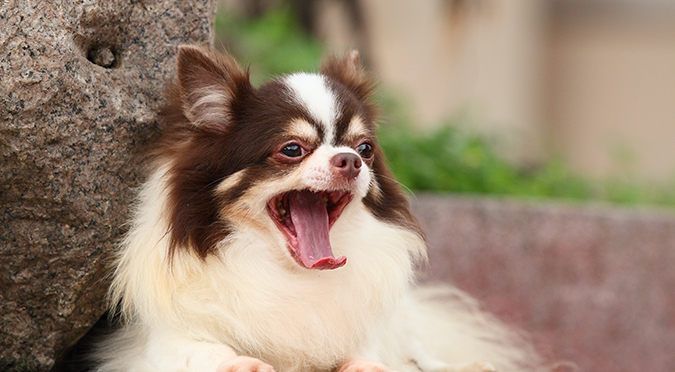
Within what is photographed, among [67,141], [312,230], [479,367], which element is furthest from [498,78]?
[67,141]

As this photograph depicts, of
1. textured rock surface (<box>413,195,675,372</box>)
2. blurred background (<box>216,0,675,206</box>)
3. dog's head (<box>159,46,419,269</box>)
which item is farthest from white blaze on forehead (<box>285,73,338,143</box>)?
textured rock surface (<box>413,195,675,372</box>)

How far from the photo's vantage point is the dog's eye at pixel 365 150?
257 centimetres

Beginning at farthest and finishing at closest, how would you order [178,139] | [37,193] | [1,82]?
[178,139], [37,193], [1,82]

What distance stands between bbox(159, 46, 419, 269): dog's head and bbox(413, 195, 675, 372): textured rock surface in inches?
102

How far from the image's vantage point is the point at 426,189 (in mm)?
6195

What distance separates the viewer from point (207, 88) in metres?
2.50

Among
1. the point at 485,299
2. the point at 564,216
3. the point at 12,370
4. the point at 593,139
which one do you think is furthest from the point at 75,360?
the point at 593,139

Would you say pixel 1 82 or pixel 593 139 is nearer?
pixel 1 82

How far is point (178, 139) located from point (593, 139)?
14385 millimetres

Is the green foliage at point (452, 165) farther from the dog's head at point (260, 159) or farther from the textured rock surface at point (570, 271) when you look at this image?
the dog's head at point (260, 159)

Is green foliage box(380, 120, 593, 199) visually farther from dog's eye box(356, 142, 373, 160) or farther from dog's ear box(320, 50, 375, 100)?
dog's eye box(356, 142, 373, 160)

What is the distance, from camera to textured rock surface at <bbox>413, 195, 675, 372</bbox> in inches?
200

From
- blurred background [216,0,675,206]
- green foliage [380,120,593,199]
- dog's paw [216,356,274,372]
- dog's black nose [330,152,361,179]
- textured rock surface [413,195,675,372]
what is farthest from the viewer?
blurred background [216,0,675,206]

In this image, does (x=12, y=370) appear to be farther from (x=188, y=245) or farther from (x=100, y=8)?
(x=100, y=8)
